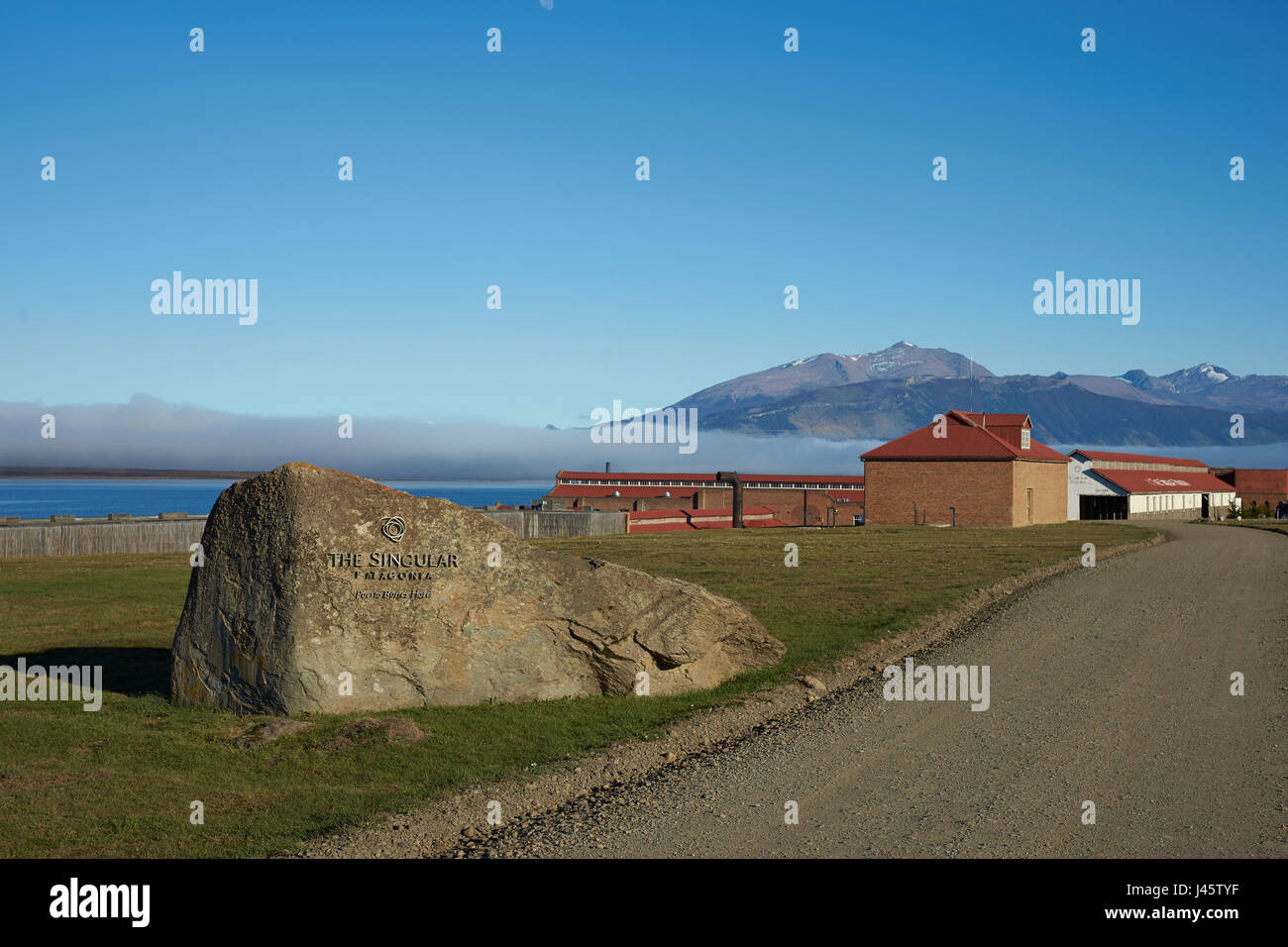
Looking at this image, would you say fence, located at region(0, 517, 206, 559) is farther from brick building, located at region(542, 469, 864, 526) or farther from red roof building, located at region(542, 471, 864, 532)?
brick building, located at region(542, 469, 864, 526)

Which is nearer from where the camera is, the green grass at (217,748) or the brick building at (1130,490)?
the green grass at (217,748)

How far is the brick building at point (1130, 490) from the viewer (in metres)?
77.1

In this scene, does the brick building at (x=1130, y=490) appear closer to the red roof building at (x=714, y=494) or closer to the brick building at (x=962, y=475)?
the brick building at (x=962, y=475)

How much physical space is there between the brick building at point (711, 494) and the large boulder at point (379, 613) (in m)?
73.6

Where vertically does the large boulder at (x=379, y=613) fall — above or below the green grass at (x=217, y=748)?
above

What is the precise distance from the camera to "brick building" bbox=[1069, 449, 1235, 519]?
7712cm

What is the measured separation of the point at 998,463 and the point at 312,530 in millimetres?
56854

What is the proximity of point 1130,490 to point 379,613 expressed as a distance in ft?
253

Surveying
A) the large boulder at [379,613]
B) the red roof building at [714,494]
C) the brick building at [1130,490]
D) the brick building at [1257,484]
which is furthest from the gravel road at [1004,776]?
the brick building at [1257,484]

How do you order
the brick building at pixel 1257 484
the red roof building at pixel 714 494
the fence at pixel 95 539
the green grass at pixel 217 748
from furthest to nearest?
1. the brick building at pixel 1257 484
2. the red roof building at pixel 714 494
3. the fence at pixel 95 539
4. the green grass at pixel 217 748

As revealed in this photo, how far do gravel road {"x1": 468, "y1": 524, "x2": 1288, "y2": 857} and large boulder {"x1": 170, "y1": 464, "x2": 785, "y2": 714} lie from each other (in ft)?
9.17

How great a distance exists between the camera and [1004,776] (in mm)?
8461

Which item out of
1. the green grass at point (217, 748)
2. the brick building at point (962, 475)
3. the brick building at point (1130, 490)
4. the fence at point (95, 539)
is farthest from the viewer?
the brick building at point (1130, 490)
